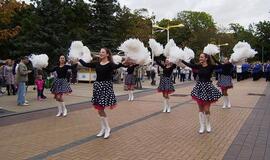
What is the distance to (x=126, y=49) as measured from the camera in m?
9.62

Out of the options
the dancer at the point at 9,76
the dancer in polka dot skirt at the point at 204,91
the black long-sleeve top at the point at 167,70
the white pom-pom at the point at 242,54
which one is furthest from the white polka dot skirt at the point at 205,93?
the dancer at the point at 9,76

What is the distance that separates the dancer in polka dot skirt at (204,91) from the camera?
9.72 metres

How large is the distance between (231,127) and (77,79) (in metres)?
21.9

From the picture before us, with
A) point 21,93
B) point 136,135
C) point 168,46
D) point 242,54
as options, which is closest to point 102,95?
point 136,135

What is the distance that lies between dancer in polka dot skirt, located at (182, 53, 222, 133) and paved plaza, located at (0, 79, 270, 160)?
1.42 ft

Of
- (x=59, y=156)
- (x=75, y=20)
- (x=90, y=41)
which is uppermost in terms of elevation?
(x=75, y=20)

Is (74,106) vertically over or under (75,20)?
under

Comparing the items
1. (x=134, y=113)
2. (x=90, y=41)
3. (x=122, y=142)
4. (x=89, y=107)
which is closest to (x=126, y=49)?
(x=122, y=142)

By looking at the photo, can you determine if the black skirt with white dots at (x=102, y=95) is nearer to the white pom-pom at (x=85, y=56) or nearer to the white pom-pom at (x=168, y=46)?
the white pom-pom at (x=85, y=56)

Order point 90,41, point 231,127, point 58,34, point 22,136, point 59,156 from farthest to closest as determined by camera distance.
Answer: point 90,41
point 58,34
point 231,127
point 22,136
point 59,156

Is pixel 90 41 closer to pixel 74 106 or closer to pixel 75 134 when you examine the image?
pixel 74 106

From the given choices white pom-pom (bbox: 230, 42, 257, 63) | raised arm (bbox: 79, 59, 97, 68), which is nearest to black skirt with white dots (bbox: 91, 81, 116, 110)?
raised arm (bbox: 79, 59, 97, 68)

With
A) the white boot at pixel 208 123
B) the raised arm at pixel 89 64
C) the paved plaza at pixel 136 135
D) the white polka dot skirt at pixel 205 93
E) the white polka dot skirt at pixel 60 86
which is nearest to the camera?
the paved plaza at pixel 136 135

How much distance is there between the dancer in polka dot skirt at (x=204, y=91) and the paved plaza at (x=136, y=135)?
43 cm
